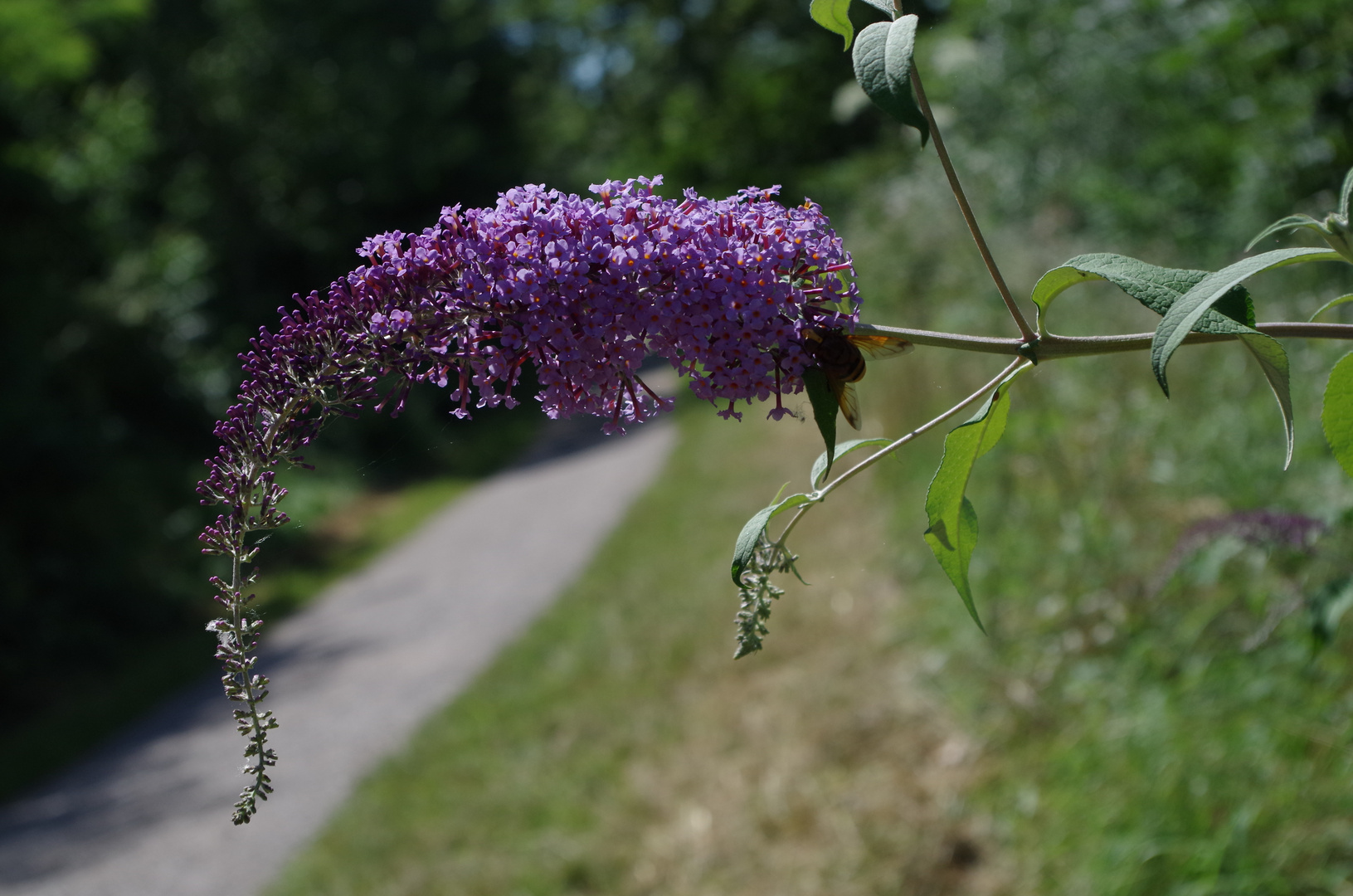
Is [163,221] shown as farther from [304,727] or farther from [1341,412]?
[1341,412]

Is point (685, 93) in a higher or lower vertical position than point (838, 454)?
higher

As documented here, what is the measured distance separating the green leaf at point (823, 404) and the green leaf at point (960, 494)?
0.13 meters

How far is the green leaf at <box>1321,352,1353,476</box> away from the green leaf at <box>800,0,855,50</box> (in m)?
0.69

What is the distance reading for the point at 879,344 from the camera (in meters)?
1.31

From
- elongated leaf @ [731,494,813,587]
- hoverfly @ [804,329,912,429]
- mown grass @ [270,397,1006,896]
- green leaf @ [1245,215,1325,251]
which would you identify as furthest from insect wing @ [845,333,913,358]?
mown grass @ [270,397,1006,896]

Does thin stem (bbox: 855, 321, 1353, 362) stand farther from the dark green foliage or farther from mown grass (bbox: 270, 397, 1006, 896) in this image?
the dark green foliage

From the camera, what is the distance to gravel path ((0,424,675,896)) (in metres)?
5.18

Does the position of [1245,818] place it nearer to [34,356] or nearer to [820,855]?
[820,855]

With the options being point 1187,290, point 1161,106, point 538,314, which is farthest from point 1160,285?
point 1161,106

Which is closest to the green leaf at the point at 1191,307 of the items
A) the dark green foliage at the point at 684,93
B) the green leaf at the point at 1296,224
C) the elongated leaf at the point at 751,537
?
the green leaf at the point at 1296,224

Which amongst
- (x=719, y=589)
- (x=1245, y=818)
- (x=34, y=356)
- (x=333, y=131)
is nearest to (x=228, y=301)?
(x=333, y=131)

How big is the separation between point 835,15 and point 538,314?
1.62 ft

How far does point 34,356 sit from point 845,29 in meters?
9.70

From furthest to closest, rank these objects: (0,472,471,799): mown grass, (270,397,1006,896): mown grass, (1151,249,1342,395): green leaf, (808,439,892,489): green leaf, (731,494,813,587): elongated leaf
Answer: (0,472,471,799): mown grass, (270,397,1006,896): mown grass, (808,439,892,489): green leaf, (731,494,813,587): elongated leaf, (1151,249,1342,395): green leaf
